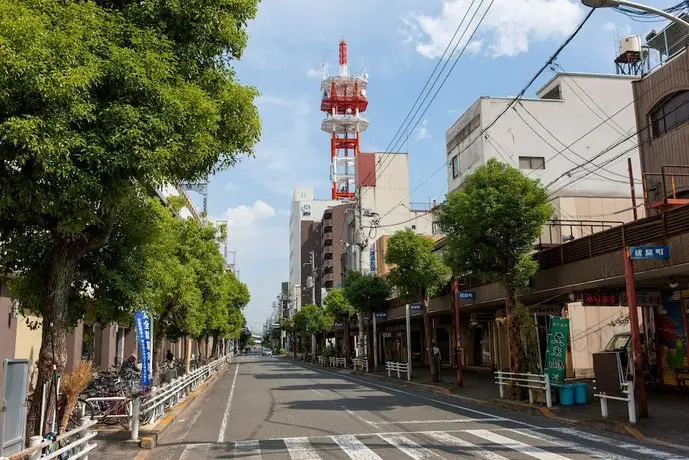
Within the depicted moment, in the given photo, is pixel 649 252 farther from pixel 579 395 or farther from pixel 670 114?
pixel 670 114

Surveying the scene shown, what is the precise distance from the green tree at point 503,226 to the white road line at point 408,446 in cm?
736

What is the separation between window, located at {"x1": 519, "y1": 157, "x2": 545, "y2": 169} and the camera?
1495 inches

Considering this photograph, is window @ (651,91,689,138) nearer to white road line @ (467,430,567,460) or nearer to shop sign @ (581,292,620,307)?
shop sign @ (581,292,620,307)

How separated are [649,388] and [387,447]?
43.7 ft

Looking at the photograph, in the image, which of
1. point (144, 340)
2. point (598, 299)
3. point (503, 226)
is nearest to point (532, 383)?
point (598, 299)

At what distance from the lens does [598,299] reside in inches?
738

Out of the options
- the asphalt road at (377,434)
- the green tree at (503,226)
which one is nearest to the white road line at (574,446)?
the asphalt road at (377,434)

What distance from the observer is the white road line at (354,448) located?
10.0 m

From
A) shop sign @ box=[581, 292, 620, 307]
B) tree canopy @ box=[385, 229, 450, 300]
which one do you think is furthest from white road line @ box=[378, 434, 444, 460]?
tree canopy @ box=[385, 229, 450, 300]

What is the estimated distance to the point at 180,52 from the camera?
29.3 ft

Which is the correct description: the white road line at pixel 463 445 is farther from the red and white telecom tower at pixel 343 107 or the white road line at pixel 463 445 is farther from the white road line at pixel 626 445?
the red and white telecom tower at pixel 343 107

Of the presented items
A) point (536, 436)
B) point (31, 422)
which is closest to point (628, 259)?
point (536, 436)

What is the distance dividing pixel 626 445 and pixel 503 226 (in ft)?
26.4

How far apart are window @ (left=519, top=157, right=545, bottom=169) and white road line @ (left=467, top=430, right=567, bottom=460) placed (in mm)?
27817
